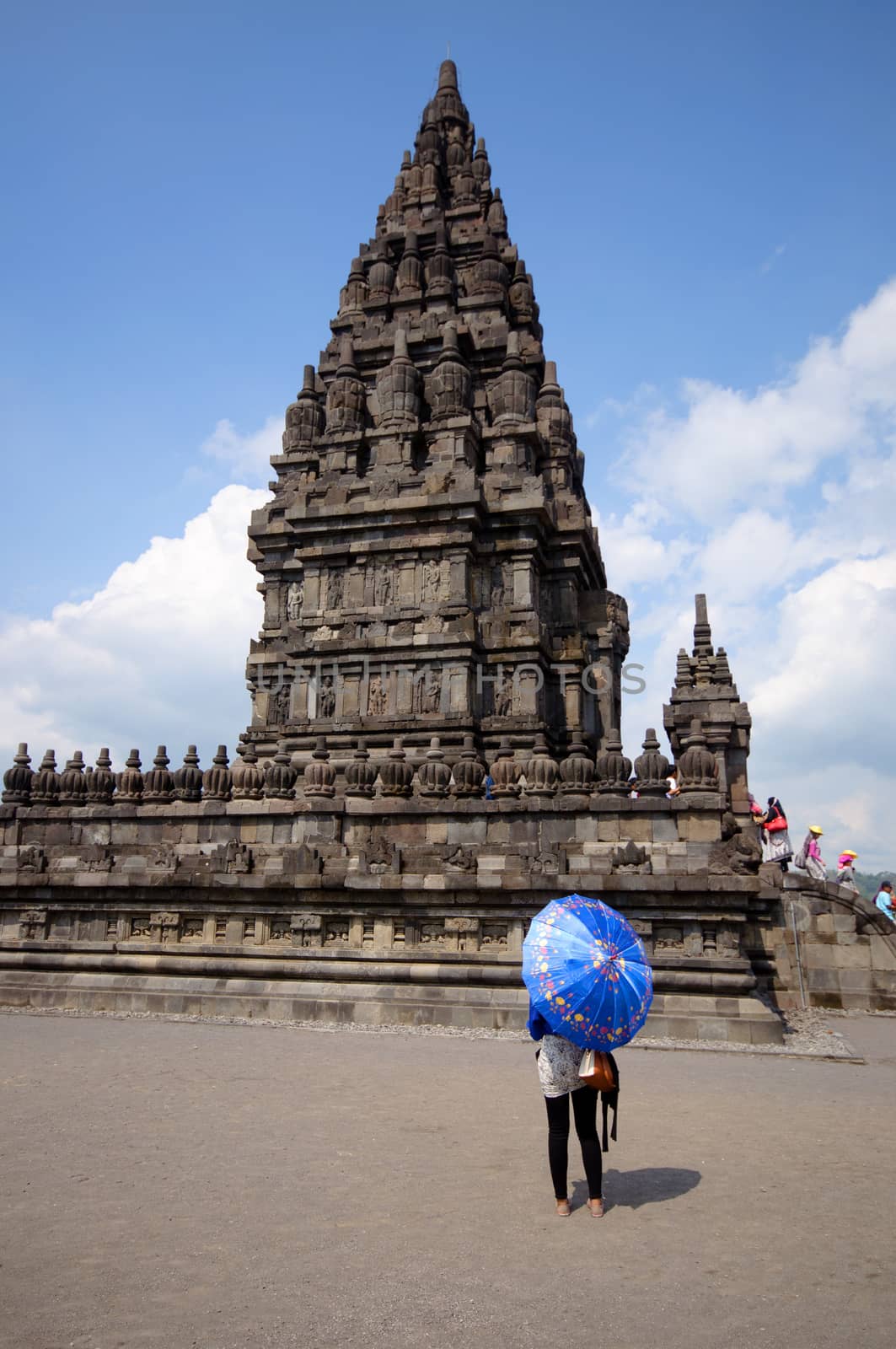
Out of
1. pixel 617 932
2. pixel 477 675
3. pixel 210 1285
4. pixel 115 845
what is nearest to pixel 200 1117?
pixel 210 1285

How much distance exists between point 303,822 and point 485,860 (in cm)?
337

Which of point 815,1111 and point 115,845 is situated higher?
point 115,845

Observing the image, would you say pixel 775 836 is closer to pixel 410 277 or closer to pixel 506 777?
pixel 506 777

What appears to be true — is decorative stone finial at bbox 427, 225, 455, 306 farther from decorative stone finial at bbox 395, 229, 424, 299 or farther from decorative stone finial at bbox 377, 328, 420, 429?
decorative stone finial at bbox 377, 328, 420, 429

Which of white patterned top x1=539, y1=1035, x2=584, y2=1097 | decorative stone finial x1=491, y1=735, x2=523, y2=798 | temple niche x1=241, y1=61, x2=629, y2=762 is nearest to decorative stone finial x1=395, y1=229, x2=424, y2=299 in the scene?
temple niche x1=241, y1=61, x2=629, y2=762

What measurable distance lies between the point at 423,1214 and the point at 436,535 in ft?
61.1

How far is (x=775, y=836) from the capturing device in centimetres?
1900

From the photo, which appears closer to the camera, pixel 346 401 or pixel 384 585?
pixel 384 585

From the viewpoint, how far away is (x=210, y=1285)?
4734 mm

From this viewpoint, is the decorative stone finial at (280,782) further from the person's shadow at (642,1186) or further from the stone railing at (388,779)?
the person's shadow at (642,1186)

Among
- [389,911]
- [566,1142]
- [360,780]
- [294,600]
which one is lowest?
[566,1142]

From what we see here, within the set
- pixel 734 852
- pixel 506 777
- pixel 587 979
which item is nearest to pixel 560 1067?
pixel 587 979

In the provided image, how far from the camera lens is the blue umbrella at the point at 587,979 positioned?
567cm

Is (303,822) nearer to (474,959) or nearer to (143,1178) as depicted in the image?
(474,959)
